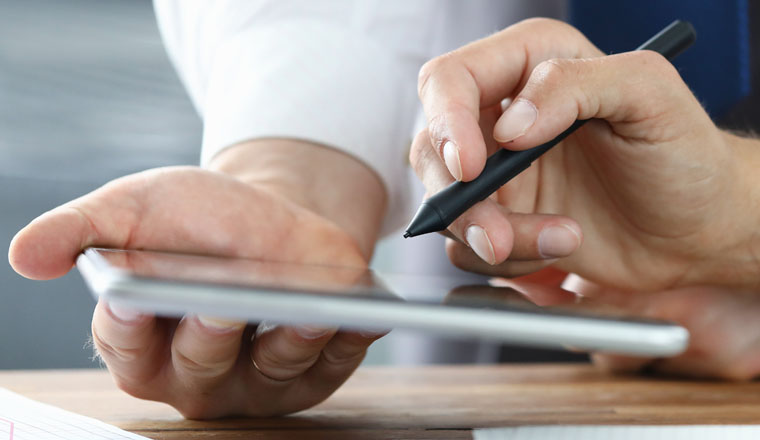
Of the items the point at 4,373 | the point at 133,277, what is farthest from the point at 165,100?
the point at 133,277

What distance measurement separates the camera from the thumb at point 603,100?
376mm

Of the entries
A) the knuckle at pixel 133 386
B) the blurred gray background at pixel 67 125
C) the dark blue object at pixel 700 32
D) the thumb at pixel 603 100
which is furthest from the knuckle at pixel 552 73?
the blurred gray background at pixel 67 125

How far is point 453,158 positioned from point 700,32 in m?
0.63

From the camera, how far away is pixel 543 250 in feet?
1.37

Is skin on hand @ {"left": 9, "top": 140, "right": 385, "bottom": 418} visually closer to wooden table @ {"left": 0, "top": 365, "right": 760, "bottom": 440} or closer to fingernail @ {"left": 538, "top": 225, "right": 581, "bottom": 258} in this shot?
Result: wooden table @ {"left": 0, "top": 365, "right": 760, "bottom": 440}

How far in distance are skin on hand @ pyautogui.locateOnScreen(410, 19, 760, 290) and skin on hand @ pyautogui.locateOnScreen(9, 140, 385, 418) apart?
0.10 metres

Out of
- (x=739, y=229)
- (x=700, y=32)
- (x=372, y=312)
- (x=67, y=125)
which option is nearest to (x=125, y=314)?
(x=372, y=312)

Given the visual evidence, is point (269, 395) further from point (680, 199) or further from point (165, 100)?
point (165, 100)

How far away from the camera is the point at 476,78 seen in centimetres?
45

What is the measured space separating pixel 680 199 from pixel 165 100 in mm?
1296

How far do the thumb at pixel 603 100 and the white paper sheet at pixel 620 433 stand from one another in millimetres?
148

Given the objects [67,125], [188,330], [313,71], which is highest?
[313,71]

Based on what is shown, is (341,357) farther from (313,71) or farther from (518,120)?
(313,71)

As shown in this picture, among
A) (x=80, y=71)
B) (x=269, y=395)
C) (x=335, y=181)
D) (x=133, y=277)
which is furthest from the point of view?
(x=80, y=71)
